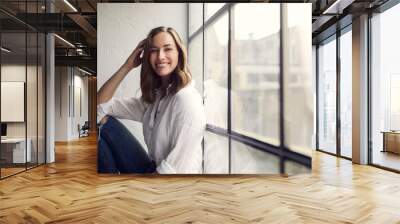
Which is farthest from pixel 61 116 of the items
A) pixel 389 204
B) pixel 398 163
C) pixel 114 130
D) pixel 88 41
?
pixel 389 204

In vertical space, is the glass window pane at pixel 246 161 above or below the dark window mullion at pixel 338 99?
below

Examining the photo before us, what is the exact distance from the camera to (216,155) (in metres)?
6.22

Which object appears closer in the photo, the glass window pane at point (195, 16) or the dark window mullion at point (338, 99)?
the glass window pane at point (195, 16)

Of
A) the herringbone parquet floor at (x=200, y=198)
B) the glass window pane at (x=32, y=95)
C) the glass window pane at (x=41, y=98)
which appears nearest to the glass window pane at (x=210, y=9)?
the herringbone parquet floor at (x=200, y=198)

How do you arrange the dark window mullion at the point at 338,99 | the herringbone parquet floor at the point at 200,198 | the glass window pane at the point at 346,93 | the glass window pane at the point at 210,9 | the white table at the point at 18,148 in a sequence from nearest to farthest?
the herringbone parquet floor at the point at 200,198, the glass window pane at the point at 210,9, the white table at the point at 18,148, the glass window pane at the point at 346,93, the dark window mullion at the point at 338,99

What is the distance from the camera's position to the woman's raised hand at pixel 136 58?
6254 millimetres

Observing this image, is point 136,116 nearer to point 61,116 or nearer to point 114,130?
point 114,130

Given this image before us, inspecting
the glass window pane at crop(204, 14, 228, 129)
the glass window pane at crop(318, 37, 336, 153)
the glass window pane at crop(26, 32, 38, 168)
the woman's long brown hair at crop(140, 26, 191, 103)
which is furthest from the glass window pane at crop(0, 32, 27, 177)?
the glass window pane at crop(318, 37, 336, 153)

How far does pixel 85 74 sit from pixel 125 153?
13215 millimetres

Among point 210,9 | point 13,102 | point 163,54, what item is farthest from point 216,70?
point 13,102

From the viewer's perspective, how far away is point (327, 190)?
17.1 ft

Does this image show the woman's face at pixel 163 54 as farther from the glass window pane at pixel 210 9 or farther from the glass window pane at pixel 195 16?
the glass window pane at pixel 210 9

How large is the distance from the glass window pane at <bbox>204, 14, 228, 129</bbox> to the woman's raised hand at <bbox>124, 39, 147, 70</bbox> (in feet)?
3.44

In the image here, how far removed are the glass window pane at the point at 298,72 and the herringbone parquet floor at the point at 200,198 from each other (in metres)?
0.91
